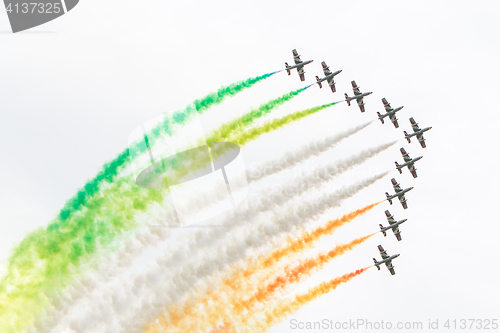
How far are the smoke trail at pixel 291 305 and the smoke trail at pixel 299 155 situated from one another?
14963 mm

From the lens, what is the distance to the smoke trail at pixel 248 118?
251ft

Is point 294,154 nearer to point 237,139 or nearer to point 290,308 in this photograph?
point 237,139

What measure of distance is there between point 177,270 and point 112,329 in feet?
31.2

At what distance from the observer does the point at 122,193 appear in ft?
250

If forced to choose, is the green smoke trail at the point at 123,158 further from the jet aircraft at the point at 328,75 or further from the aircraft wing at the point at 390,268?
the aircraft wing at the point at 390,268

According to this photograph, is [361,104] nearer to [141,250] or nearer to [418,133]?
[418,133]

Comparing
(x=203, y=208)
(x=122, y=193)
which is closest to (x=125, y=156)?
(x=122, y=193)

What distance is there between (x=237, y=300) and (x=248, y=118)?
21.8m

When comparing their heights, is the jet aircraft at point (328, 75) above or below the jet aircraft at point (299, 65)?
below

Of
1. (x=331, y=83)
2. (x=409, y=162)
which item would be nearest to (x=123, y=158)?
(x=331, y=83)

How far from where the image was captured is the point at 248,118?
260 ft

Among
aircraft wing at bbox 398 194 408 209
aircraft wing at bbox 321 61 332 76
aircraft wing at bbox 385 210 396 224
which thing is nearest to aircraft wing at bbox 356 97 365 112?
aircraft wing at bbox 321 61 332 76

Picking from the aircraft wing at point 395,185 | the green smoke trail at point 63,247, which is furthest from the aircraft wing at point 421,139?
the green smoke trail at point 63,247

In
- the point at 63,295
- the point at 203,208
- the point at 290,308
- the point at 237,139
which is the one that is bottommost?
the point at 290,308
